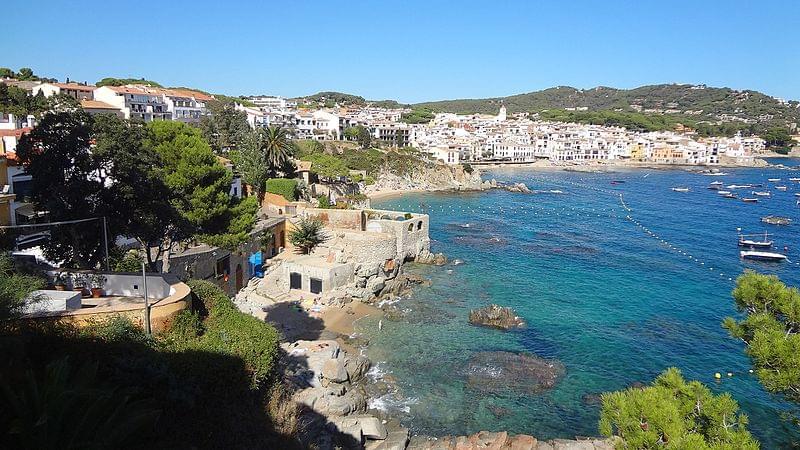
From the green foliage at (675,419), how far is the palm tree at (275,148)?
41.9 m

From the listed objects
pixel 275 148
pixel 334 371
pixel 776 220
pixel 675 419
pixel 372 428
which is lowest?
pixel 372 428

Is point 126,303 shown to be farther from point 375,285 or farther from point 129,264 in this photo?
point 375,285

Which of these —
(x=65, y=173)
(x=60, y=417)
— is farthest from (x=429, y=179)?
(x=60, y=417)

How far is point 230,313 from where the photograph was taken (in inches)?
625

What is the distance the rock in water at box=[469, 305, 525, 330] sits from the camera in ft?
82.7

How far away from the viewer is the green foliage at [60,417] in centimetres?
→ 692

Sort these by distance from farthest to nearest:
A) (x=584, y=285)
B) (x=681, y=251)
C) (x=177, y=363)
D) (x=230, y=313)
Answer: (x=681, y=251)
(x=584, y=285)
(x=230, y=313)
(x=177, y=363)

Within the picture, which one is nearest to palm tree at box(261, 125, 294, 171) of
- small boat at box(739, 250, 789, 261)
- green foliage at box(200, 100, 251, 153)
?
green foliage at box(200, 100, 251, 153)

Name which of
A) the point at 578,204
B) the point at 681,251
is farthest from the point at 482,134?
the point at 681,251

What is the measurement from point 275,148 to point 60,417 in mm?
42086

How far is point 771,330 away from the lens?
9047mm

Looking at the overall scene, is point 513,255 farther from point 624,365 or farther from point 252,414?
point 252,414

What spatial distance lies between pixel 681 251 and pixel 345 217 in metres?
28.7

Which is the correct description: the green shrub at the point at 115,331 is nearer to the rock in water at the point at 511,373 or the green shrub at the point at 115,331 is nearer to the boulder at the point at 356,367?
the boulder at the point at 356,367
